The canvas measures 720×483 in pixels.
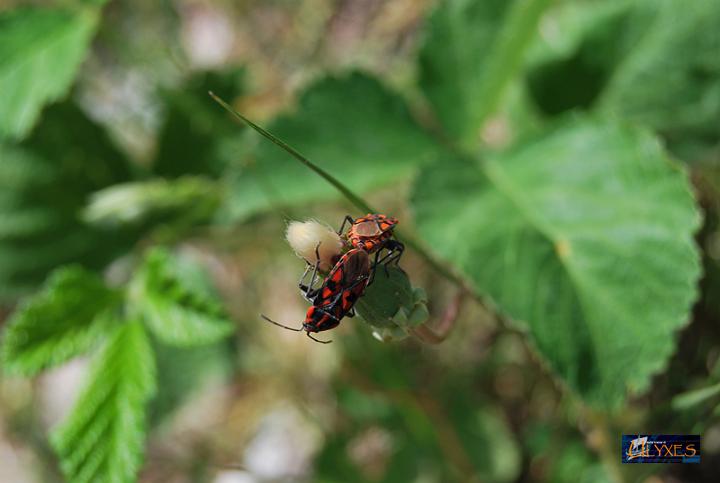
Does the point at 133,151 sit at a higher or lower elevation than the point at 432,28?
higher

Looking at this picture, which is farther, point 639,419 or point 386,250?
point 639,419

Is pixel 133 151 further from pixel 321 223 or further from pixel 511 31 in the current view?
pixel 321 223

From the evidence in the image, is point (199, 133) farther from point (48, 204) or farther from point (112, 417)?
point (112, 417)

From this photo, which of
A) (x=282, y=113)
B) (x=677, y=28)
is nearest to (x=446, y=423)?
(x=282, y=113)

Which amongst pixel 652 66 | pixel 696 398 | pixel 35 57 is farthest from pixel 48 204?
pixel 696 398

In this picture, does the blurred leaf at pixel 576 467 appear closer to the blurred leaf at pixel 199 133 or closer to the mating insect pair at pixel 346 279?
the mating insect pair at pixel 346 279

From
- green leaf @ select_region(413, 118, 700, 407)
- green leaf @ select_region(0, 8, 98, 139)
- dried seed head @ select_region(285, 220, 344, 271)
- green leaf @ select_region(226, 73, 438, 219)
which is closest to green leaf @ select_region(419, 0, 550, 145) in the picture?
green leaf @ select_region(226, 73, 438, 219)

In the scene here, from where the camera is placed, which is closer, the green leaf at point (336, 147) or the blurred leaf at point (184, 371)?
the green leaf at point (336, 147)

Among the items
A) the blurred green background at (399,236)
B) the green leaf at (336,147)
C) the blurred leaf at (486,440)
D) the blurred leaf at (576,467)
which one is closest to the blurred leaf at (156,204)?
the blurred green background at (399,236)
